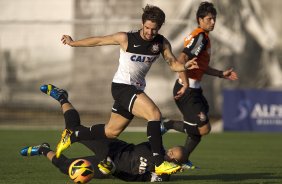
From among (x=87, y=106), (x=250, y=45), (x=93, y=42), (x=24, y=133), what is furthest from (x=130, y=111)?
(x=250, y=45)

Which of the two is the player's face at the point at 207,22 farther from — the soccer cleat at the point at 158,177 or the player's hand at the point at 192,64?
the soccer cleat at the point at 158,177

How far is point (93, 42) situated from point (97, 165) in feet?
5.95

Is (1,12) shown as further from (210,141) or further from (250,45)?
(210,141)

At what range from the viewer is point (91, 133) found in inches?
460

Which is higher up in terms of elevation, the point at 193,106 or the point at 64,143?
the point at 193,106

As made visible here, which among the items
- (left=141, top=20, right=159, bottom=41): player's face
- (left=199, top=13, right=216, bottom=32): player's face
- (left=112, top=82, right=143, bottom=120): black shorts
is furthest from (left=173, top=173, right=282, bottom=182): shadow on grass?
(left=199, top=13, right=216, bottom=32): player's face

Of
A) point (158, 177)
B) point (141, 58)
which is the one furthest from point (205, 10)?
point (158, 177)

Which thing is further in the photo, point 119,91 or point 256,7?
point 256,7

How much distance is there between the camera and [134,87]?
11469 millimetres

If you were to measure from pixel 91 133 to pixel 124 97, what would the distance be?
2.42 ft

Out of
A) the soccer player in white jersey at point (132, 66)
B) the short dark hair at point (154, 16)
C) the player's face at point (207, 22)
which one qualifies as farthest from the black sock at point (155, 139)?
the player's face at point (207, 22)

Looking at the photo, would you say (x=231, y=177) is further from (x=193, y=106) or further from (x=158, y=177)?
(x=193, y=106)

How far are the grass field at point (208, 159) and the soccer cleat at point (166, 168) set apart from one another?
520mm

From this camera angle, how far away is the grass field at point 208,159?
37.4 feet
